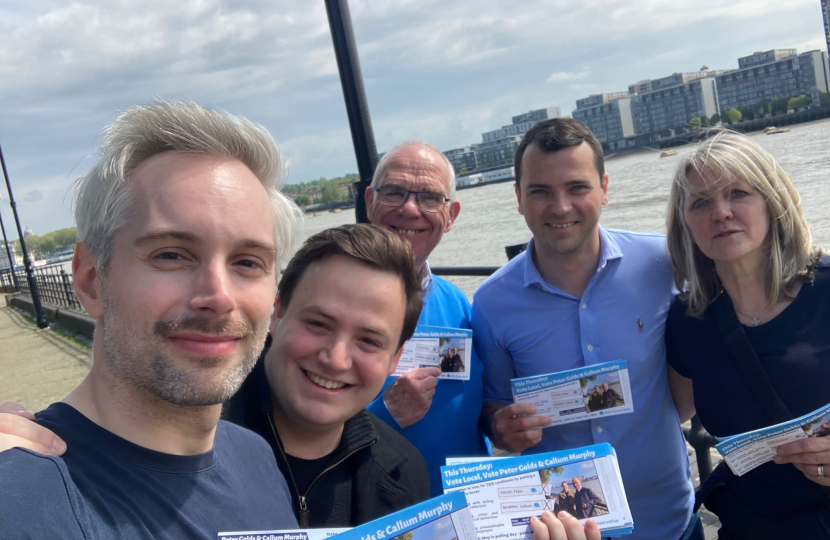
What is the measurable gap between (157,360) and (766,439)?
6.46 feet

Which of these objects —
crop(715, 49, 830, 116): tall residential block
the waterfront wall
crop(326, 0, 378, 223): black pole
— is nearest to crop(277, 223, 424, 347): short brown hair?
crop(326, 0, 378, 223): black pole

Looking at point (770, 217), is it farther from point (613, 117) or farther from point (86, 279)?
point (613, 117)

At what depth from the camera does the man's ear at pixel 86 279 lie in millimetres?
1447

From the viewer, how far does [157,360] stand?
1.36m

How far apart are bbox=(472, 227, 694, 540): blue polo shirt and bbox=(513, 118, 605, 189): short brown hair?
0.41 metres

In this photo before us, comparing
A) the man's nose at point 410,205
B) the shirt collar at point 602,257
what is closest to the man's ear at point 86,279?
the man's nose at point 410,205

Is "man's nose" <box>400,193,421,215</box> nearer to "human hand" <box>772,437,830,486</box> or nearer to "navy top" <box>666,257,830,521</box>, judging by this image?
"navy top" <box>666,257,830,521</box>

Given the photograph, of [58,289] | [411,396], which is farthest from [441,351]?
[58,289]

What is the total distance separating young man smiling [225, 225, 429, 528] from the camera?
188 centimetres

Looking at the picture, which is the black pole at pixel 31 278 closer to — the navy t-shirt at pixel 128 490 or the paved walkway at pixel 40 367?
the paved walkway at pixel 40 367

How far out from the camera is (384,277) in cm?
201

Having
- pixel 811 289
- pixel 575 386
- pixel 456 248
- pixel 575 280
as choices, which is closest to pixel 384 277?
pixel 575 386

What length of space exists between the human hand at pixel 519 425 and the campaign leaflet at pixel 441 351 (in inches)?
9.8

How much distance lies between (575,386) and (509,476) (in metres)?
1.01
